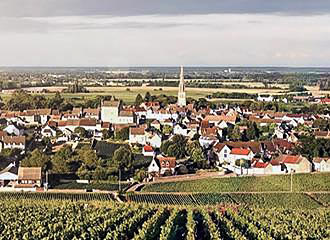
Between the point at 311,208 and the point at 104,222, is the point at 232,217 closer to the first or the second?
the point at 104,222

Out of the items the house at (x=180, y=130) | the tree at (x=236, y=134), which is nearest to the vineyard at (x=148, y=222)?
the tree at (x=236, y=134)

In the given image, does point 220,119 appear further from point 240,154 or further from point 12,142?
point 12,142

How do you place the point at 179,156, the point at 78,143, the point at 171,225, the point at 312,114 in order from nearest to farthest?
the point at 171,225 < the point at 179,156 < the point at 78,143 < the point at 312,114

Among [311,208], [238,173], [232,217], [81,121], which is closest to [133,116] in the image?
[81,121]

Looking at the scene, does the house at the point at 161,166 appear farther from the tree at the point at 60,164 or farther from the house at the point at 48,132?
the house at the point at 48,132

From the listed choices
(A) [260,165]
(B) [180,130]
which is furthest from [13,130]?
(A) [260,165]

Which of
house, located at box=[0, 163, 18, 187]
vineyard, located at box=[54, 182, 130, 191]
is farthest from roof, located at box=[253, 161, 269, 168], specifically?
house, located at box=[0, 163, 18, 187]
